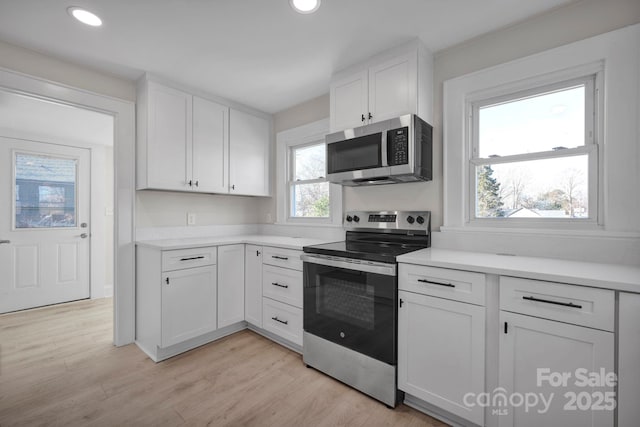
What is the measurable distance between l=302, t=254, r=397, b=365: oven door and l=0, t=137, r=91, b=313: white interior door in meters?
3.52

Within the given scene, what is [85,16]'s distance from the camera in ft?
5.71

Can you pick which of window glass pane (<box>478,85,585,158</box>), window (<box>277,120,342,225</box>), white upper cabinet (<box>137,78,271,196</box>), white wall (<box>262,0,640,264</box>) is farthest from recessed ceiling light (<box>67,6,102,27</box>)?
window glass pane (<box>478,85,585,158</box>)

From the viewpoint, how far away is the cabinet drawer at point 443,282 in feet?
4.75

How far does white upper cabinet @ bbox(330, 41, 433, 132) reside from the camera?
199 cm

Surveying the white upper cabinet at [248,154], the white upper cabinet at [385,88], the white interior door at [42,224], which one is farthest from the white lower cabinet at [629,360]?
the white interior door at [42,224]

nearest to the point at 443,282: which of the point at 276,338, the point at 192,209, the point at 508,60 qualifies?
the point at 508,60

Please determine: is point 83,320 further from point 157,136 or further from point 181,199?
point 157,136

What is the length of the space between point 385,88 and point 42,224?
14.4ft

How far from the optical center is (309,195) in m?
3.21

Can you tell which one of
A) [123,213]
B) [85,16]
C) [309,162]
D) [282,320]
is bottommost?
[282,320]

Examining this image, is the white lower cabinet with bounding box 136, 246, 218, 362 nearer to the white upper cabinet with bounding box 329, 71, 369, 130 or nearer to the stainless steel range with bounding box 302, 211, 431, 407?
the stainless steel range with bounding box 302, 211, 431, 407

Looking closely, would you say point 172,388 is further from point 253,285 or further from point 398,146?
point 398,146

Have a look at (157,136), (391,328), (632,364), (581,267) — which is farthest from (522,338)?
(157,136)

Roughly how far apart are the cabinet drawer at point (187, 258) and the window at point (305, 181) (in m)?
1.05
